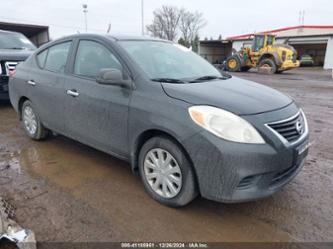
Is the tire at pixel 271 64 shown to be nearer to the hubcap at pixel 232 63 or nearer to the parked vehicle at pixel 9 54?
the hubcap at pixel 232 63

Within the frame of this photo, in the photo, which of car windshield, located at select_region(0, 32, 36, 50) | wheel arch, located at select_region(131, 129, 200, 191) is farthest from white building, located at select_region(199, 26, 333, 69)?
wheel arch, located at select_region(131, 129, 200, 191)

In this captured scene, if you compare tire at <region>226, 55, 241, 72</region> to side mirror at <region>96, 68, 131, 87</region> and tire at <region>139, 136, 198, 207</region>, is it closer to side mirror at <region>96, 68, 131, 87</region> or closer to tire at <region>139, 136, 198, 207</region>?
side mirror at <region>96, 68, 131, 87</region>

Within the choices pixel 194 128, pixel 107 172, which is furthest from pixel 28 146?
pixel 194 128

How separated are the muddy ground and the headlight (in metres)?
0.82

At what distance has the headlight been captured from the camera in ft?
7.23

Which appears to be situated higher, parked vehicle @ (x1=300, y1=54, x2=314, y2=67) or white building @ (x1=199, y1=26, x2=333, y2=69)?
white building @ (x1=199, y1=26, x2=333, y2=69)

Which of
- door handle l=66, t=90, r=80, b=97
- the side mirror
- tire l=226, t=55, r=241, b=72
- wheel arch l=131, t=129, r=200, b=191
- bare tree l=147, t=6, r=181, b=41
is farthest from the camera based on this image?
bare tree l=147, t=6, r=181, b=41

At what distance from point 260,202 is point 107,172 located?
1763 mm

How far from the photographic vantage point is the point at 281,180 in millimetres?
2428

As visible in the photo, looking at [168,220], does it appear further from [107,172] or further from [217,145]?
[107,172]

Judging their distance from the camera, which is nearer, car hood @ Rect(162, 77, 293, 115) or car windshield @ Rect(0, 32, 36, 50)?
car hood @ Rect(162, 77, 293, 115)

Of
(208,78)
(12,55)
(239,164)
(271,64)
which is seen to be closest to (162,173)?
(239,164)

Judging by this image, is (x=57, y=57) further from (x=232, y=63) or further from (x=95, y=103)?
(x=232, y=63)

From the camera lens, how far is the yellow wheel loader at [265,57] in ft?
64.0
